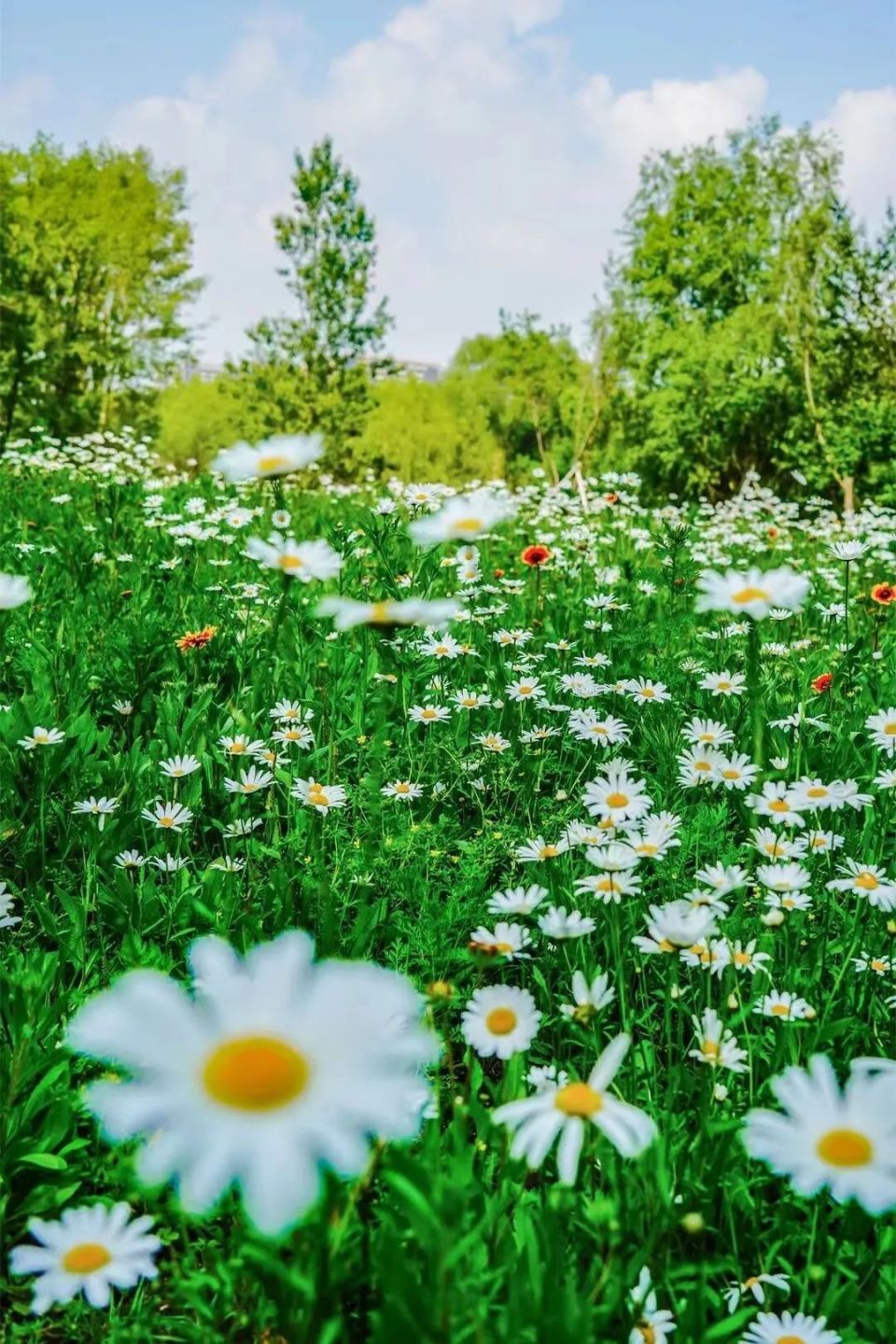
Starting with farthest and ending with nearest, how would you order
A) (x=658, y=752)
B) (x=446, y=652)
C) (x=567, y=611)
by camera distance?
(x=567, y=611) < (x=446, y=652) < (x=658, y=752)

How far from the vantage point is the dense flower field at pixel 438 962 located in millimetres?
686

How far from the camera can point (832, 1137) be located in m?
0.75

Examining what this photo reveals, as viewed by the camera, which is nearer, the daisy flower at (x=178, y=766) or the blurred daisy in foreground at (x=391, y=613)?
the blurred daisy in foreground at (x=391, y=613)

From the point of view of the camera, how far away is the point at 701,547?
18.2ft

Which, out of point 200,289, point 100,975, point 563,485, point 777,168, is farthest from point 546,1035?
point 200,289

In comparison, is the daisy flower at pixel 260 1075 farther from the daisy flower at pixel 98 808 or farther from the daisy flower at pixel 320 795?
the daisy flower at pixel 98 808

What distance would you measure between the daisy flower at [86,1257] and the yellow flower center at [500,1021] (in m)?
0.41

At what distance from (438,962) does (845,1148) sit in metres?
1.08

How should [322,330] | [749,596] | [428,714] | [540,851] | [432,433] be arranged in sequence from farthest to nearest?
[432,433]
[322,330]
[428,714]
[540,851]
[749,596]

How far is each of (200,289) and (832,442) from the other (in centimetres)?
1632

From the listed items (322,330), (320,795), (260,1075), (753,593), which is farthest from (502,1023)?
(322,330)

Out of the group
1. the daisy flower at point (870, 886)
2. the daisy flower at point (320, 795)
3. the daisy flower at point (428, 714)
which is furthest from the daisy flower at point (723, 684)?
the daisy flower at point (320, 795)

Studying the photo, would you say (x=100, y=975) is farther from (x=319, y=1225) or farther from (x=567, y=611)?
(x=567, y=611)

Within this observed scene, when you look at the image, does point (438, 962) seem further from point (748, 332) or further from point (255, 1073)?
point (748, 332)
